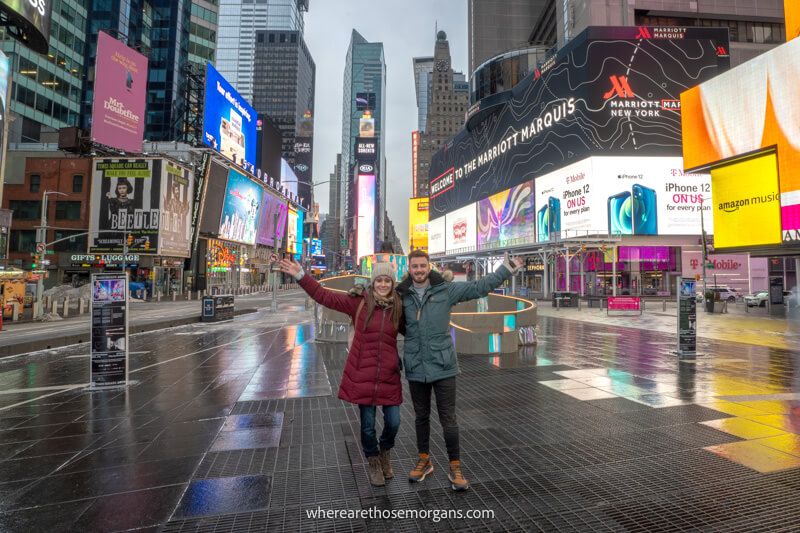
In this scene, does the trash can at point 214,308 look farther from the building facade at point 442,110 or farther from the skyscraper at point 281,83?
the building facade at point 442,110

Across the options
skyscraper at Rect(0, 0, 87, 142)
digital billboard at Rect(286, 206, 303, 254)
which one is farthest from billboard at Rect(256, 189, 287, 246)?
skyscraper at Rect(0, 0, 87, 142)

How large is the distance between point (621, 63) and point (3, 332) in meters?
57.4

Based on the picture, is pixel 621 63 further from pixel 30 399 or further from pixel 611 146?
pixel 30 399

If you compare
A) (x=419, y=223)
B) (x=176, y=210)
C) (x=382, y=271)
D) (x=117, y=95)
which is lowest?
(x=382, y=271)

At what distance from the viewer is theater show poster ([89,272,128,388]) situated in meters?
7.88

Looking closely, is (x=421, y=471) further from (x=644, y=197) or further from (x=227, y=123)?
(x=227, y=123)

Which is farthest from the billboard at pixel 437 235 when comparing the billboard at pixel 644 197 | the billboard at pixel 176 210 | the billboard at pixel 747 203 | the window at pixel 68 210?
the billboard at pixel 747 203

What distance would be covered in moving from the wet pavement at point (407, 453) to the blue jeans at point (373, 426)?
40 centimetres

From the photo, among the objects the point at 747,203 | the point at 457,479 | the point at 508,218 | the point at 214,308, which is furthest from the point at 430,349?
the point at 508,218

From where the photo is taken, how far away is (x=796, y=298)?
3138cm

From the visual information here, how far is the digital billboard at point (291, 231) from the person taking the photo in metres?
86.9

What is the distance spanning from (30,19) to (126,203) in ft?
69.0

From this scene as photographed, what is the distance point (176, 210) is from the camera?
44281 mm

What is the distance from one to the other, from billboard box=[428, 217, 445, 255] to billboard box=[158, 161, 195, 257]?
5769cm
